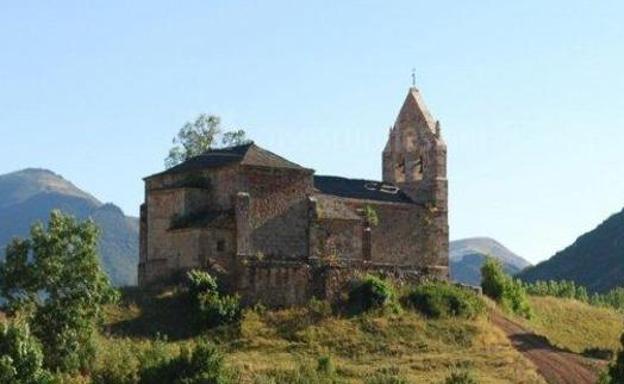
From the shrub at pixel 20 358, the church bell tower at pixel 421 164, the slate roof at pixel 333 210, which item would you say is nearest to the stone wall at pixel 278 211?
the slate roof at pixel 333 210

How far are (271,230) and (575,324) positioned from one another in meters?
20.0

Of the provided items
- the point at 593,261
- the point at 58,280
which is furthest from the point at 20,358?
the point at 593,261

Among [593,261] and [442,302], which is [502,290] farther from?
[593,261]

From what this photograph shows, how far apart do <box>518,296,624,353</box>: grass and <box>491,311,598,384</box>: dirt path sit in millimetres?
2227

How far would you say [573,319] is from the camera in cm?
7550

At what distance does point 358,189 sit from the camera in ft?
238

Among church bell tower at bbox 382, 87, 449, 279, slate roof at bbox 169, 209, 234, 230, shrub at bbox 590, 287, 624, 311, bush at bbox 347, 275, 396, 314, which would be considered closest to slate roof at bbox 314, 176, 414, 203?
church bell tower at bbox 382, 87, 449, 279

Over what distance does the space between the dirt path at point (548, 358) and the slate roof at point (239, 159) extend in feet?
41.8

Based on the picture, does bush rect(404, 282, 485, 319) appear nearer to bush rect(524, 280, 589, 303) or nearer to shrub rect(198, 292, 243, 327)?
shrub rect(198, 292, 243, 327)

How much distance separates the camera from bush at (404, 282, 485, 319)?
6184 cm

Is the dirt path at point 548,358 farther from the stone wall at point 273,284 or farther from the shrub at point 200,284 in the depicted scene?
the shrub at point 200,284

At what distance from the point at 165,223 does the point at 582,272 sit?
9706 centimetres

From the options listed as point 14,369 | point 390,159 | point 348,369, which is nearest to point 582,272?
point 390,159

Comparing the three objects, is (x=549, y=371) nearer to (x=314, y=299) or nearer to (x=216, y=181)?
(x=314, y=299)
